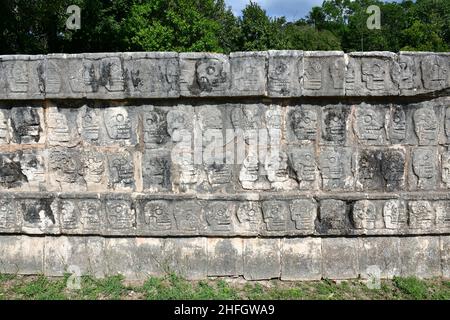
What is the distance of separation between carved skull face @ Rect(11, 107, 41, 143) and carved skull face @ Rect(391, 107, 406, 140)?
3.49 meters

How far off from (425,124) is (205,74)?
219 cm

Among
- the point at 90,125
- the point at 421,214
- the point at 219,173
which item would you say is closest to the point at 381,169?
the point at 421,214

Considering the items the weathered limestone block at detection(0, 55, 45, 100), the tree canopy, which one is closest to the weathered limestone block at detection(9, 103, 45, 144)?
the weathered limestone block at detection(0, 55, 45, 100)

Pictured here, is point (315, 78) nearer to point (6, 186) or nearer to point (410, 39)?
point (6, 186)

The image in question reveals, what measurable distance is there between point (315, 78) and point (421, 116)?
3.68 feet

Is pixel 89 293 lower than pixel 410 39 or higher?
lower

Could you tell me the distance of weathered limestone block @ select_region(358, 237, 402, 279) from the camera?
146 inches

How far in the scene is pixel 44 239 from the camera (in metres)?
3.80

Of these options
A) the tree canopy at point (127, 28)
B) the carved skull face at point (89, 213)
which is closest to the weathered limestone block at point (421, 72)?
the carved skull face at point (89, 213)

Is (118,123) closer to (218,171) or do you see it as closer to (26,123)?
(26,123)

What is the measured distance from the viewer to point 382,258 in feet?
12.2

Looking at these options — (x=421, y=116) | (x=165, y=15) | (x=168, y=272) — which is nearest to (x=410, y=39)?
(x=165, y=15)

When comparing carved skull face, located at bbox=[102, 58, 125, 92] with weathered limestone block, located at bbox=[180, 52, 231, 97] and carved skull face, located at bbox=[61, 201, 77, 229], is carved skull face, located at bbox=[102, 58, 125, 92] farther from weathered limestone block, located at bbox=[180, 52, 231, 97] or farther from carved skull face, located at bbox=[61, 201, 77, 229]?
carved skull face, located at bbox=[61, 201, 77, 229]

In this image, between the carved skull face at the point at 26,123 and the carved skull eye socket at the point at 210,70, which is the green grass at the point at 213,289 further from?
the carved skull eye socket at the point at 210,70
